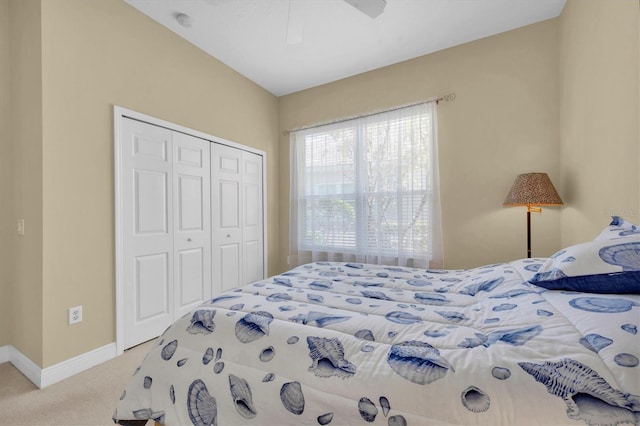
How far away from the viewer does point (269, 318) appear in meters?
1.14

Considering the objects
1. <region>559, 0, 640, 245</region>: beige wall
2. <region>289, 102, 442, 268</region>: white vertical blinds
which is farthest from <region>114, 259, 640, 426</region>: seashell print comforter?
<region>289, 102, 442, 268</region>: white vertical blinds

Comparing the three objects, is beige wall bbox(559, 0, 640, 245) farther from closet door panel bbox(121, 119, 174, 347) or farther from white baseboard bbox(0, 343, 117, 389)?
white baseboard bbox(0, 343, 117, 389)

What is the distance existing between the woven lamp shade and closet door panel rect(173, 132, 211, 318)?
2840 millimetres

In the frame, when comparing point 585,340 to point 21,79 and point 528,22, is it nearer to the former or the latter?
point 528,22

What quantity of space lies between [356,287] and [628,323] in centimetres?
108

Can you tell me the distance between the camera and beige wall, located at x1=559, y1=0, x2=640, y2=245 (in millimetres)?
1452

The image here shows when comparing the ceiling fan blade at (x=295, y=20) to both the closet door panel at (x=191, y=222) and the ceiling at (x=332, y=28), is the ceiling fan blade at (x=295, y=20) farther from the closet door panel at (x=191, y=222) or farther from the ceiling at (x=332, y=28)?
the closet door panel at (x=191, y=222)

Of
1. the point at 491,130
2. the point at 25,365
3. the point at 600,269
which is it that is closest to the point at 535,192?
the point at 491,130

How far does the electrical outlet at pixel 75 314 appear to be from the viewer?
1.95 m

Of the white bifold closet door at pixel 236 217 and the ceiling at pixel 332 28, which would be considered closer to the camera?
the ceiling at pixel 332 28

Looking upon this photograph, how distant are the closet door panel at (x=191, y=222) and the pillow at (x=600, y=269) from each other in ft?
8.86

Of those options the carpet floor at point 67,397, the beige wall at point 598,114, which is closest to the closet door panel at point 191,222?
the carpet floor at point 67,397

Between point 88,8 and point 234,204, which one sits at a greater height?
point 88,8

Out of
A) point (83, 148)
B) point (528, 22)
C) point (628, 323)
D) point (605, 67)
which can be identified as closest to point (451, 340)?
point (628, 323)
